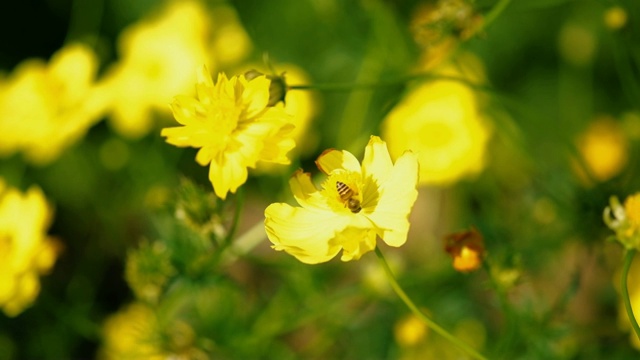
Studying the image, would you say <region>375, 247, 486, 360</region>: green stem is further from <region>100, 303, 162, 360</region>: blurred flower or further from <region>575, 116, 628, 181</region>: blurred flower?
<region>575, 116, 628, 181</region>: blurred flower

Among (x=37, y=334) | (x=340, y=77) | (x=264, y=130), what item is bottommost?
(x=37, y=334)

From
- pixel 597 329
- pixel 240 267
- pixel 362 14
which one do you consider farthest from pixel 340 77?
pixel 597 329

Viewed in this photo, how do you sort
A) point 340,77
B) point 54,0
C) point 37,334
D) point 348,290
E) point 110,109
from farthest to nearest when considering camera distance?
point 54,0 → point 340,77 → point 110,109 → point 37,334 → point 348,290

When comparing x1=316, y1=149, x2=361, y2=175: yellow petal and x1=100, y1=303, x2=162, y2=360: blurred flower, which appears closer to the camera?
x1=316, y1=149, x2=361, y2=175: yellow petal

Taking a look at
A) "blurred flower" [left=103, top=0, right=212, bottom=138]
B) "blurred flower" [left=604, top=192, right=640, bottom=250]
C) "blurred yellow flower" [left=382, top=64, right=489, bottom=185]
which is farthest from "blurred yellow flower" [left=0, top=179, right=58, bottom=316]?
"blurred flower" [left=604, top=192, right=640, bottom=250]

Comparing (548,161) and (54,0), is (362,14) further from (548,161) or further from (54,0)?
(54,0)

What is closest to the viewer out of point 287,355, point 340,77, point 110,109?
point 287,355
